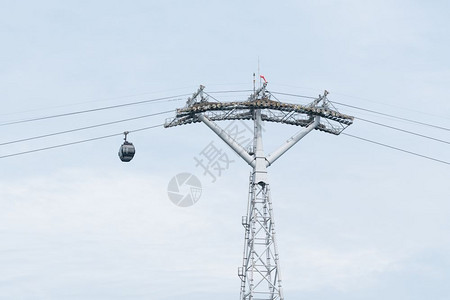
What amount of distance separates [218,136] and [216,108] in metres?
2.63

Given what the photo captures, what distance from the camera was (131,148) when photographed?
108 m

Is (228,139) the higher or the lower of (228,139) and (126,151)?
the higher

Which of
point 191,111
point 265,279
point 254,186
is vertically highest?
point 191,111

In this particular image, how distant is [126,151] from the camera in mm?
107562

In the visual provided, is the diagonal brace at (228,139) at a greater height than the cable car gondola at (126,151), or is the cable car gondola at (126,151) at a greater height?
the diagonal brace at (228,139)

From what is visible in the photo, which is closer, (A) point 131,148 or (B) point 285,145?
(A) point 131,148

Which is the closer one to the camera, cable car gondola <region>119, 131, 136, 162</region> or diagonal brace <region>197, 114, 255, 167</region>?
cable car gondola <region>119, 131, 136, 162</region>

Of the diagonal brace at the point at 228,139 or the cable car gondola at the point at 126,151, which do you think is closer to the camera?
the cable car gondola at the point at 126,151

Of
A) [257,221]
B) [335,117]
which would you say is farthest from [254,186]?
[335,117]

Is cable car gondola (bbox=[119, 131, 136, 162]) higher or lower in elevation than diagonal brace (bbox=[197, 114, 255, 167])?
lower

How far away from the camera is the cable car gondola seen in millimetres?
107562

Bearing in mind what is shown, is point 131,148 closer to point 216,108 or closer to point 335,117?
point 216,108

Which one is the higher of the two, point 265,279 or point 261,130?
point 261,130

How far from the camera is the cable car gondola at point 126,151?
108m
